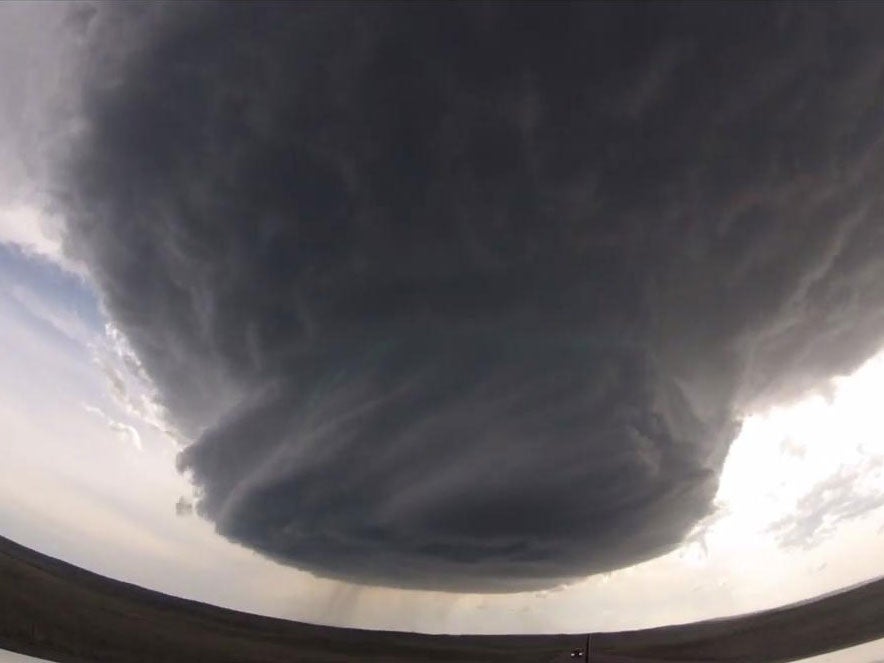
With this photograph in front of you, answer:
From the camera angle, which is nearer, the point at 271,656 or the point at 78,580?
the point at 78,580

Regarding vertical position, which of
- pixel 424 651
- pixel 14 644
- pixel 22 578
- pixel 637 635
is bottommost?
pixel 14 644

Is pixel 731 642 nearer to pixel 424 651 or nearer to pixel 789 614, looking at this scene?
pixel 789 614

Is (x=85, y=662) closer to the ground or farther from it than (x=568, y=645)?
closer to the ground

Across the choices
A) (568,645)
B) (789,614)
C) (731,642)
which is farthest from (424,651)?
(789,614)

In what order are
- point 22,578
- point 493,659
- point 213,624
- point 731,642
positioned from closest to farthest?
point 22,578 < point 213,624 < point 731,642 < point 493,659

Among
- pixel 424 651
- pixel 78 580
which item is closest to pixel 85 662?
pixel 78 580

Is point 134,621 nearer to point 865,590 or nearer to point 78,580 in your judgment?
point 78,580

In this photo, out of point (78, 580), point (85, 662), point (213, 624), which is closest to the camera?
point (78, 580)
